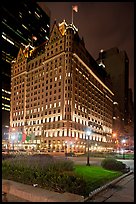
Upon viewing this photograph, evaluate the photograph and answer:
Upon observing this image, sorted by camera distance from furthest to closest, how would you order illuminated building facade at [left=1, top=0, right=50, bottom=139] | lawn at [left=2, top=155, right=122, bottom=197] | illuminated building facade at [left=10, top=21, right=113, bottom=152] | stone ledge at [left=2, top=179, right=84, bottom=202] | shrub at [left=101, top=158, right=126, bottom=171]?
1. illuminated building facade at [left=1, top=0, right=50, bottom=139]
2. illuminated building facade at [left=10, top=21, right=113, bottom=152]
3. shrub at [left=101, top=158, right=126, bottom=171]
4. lawn at [left=2, top=155, right=122, bottom=197]
5. stone ledge at [left=2, top=179, right=84, bottom=202]

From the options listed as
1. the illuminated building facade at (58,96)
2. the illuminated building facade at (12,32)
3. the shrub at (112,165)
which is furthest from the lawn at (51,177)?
the illuminated building facade at (12,32)

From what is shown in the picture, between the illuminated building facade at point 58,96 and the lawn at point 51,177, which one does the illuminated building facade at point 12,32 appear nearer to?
the illuminated building facade at point 58,96

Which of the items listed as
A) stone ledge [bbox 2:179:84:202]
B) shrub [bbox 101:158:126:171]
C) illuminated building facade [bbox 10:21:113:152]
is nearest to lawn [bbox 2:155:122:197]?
stone ledge [bbox 2:179:84:202]

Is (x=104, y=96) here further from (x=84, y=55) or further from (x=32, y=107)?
(x=32, y=107)

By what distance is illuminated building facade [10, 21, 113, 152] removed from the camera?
3900 inches

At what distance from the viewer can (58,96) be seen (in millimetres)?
101688

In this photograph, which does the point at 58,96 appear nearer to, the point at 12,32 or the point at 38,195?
the point at 38,195

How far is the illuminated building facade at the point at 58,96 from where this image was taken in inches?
3900

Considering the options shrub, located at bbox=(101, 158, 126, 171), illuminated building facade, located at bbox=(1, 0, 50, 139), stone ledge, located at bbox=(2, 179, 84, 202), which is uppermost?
illuminated building facade, located at bbox=(1, 0, 50, 139)

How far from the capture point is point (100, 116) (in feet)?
459

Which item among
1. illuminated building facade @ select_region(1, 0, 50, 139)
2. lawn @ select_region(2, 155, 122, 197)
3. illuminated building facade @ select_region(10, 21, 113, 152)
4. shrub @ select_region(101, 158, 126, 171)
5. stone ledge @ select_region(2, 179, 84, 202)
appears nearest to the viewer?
stone ledge @ select_region(2, 179, 84, 202)

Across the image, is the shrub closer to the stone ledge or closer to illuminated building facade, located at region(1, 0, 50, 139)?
the stone ledge

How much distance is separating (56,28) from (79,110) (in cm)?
4107

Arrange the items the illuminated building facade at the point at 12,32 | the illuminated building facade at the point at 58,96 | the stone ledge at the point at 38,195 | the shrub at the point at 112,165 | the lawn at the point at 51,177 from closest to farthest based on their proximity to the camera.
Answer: the stone ledge at the point at 38,195
the lawn at the point at 51,177
the shrub at the point at 112,165
the illuminated building facade at the point at 58,96
the illuminated building facade at the point at 12,32
